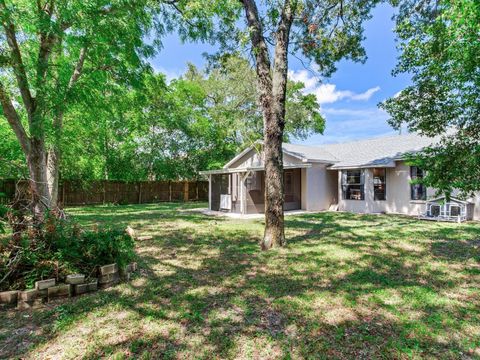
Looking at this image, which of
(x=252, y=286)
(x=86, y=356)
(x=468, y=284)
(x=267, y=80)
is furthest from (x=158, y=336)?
(x=267, y=80)

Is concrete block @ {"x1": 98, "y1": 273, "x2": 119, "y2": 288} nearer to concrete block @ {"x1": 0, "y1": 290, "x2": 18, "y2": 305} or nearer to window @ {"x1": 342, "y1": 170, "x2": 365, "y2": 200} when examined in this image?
concrete block @ {"x1": 0, "y1": 290, "x2": 18, "y2": 305}

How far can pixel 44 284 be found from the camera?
3.73 meters

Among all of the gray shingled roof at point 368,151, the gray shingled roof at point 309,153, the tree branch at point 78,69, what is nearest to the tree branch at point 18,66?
the tree branch at point 78,69

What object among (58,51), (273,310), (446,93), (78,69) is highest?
(58,51)

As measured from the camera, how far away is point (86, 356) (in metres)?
2.58

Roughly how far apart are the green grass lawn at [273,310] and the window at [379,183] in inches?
300

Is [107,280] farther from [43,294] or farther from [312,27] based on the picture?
[312,27]

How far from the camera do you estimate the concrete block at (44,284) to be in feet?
12.1

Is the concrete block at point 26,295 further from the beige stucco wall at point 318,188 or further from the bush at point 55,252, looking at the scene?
the beige stucco wall at point 318,188

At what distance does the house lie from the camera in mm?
13023

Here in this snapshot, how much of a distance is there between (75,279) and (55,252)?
54cm

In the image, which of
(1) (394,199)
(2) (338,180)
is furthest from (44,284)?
(2) (338,180)

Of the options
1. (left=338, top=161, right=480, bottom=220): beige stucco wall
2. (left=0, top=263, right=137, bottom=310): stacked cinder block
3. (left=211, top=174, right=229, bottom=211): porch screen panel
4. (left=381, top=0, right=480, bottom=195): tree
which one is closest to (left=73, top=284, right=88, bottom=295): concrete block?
(left=0, top=263, right=137, bottom=310): stacked cinder block

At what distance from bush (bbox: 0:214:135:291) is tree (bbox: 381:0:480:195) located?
5907 millimetres
